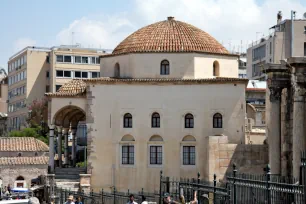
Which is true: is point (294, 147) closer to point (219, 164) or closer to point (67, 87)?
point (219, 164)

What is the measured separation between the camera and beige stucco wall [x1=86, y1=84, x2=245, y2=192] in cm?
4084

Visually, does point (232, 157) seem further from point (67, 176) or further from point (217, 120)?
point (67, 176)

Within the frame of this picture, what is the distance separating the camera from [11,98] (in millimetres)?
89688

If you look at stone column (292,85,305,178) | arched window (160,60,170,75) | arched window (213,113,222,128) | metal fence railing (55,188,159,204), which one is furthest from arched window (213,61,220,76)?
stone column (292,85,305,178)

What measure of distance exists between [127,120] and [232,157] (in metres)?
6.38

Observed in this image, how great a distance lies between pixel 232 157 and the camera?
3862 cm

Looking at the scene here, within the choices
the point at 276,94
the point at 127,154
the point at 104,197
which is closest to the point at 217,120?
the point at 127,154

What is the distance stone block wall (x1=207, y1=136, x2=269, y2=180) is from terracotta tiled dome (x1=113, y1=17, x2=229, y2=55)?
592 cm

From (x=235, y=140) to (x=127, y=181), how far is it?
6120mm

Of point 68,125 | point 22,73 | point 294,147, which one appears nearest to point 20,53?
point 22,73

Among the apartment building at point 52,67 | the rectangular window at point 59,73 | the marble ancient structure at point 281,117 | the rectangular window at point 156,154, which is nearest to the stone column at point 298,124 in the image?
the marble ancient structure at point 281,117

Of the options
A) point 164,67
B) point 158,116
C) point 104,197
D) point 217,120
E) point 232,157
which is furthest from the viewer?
point 164,67

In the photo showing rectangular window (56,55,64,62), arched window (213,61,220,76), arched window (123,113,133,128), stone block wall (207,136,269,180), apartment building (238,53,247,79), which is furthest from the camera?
apartment building (238,53,247,79)

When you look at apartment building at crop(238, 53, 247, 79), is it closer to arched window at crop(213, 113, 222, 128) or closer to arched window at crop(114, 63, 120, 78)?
arched window at crop(114, 63, 120, 78)
